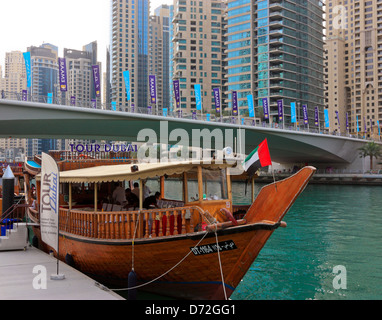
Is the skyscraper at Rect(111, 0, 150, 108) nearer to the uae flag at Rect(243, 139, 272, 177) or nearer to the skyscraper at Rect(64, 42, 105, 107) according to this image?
the skyscraper at Rect(64, 42, 105, 107)

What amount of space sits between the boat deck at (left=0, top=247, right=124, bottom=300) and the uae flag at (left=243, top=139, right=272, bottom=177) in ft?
10.8

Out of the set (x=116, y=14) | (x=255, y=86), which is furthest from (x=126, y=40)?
(x=255, y=86)

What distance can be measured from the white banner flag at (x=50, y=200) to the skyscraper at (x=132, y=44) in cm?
11070

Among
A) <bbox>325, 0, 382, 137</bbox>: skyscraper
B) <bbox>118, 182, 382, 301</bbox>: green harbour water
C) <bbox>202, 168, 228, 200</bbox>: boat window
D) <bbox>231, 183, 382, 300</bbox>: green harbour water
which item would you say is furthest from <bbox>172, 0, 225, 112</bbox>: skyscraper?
<bbox>202, 168, 228, 200</bbox>: boat window

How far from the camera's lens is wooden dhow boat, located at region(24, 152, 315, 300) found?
23.8 feet

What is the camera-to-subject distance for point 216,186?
8477mm

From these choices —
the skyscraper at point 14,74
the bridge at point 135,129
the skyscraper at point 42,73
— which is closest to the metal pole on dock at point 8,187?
the bridge at point 135,129

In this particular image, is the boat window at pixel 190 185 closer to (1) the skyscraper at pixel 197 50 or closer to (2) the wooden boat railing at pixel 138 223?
(2) the wooden boat railing at pixel 138 223

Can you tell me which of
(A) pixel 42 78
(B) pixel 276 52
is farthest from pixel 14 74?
(B) pixel 276 52

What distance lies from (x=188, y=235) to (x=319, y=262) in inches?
231

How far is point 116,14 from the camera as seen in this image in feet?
400

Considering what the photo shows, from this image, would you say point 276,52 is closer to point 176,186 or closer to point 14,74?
point 14,74

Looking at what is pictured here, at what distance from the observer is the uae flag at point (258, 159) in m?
7.63
